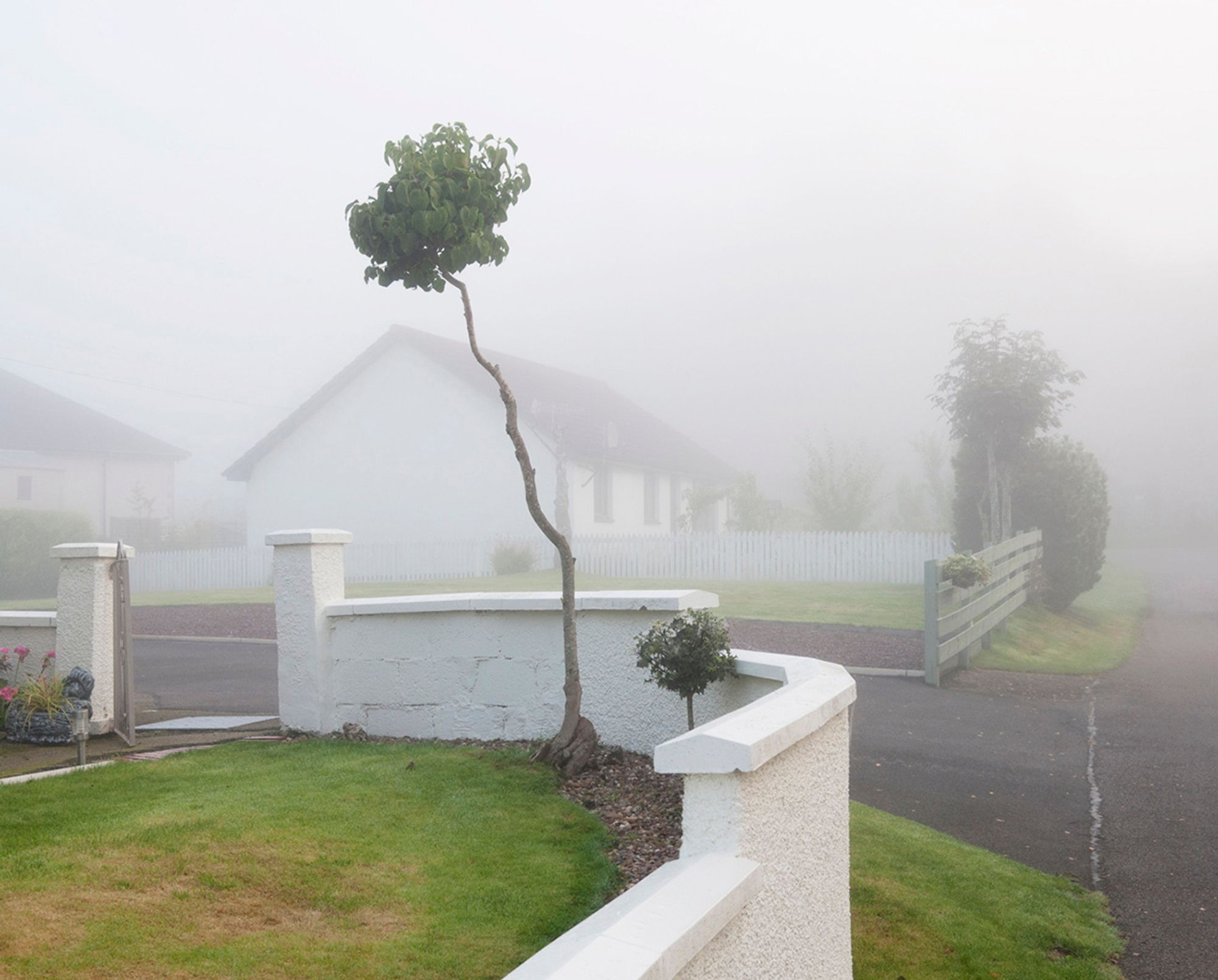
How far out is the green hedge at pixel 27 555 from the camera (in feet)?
102

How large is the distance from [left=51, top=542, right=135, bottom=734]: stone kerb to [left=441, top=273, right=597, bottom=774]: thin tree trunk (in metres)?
3.96

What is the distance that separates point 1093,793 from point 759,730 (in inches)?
239

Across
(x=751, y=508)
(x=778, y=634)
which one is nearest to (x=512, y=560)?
(x=751, y=508)

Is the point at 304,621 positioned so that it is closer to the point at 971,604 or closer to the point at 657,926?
the point at 657,926

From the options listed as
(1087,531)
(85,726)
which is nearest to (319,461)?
(1087,531)

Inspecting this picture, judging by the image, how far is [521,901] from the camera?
441 cm

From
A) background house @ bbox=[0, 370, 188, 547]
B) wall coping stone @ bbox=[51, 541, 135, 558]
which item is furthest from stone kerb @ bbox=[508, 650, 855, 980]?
background house @ bbox=[0, 370, 188, 547]

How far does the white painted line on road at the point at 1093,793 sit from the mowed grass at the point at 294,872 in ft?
10.7

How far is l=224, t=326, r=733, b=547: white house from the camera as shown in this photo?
29.4 m

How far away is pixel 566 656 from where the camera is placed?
6.67 meters

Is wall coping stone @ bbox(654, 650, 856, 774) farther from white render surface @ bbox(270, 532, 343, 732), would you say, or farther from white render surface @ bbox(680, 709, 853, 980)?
white render surface @ bbox(270, 532, 343, 732)

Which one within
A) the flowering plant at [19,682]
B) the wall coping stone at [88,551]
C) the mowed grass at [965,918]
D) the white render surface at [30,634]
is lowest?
the mowed grass at [965,918]

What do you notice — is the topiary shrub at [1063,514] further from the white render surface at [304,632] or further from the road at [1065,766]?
the white render surface at [304,632]

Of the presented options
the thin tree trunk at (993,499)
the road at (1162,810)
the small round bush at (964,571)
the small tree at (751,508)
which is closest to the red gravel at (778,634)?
the small round bush at (964,571)
